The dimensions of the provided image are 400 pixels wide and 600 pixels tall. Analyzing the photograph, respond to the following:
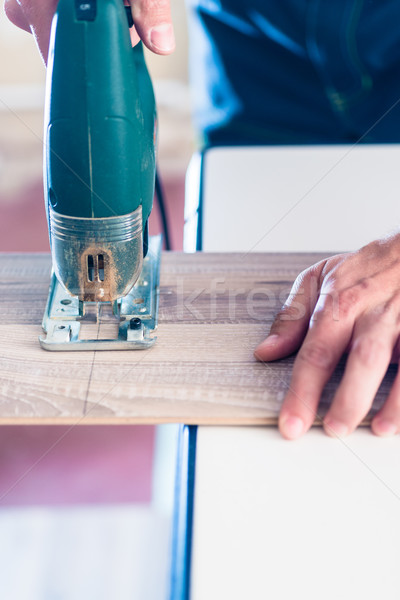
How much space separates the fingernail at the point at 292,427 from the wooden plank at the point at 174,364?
0.06 feet

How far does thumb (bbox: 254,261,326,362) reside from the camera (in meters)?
0.69

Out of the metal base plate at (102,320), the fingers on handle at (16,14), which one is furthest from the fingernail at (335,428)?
the fingers on handle at (16,14)

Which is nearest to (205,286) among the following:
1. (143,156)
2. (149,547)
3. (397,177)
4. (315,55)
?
(143,156)

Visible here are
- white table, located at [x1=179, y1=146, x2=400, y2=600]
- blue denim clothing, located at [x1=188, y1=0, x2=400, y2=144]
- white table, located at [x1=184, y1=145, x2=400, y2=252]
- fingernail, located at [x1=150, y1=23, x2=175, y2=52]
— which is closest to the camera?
white table, located at [x1=179, y1=146, x2=400, y2=600]

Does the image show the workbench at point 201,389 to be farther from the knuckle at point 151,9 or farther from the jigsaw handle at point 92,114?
A: the knuckle at point 151,9

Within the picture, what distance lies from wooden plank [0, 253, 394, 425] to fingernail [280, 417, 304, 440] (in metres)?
0.02

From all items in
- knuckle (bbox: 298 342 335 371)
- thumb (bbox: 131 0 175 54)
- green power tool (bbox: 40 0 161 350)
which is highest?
thumb (bbox: 131 0 175 54)

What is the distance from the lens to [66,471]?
5.35 ft

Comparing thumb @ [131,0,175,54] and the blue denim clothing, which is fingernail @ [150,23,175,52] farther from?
the blue denim clothing

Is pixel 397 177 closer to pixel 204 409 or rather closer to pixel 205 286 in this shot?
pixel 205 286

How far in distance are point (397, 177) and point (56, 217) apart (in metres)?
0.69

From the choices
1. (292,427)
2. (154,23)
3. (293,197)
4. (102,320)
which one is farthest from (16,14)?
(292,427)

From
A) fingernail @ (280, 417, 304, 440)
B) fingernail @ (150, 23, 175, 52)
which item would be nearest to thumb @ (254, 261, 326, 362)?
fingernail @ (280, 417, 304, 440)

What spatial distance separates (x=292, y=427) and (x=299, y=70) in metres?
0.93
